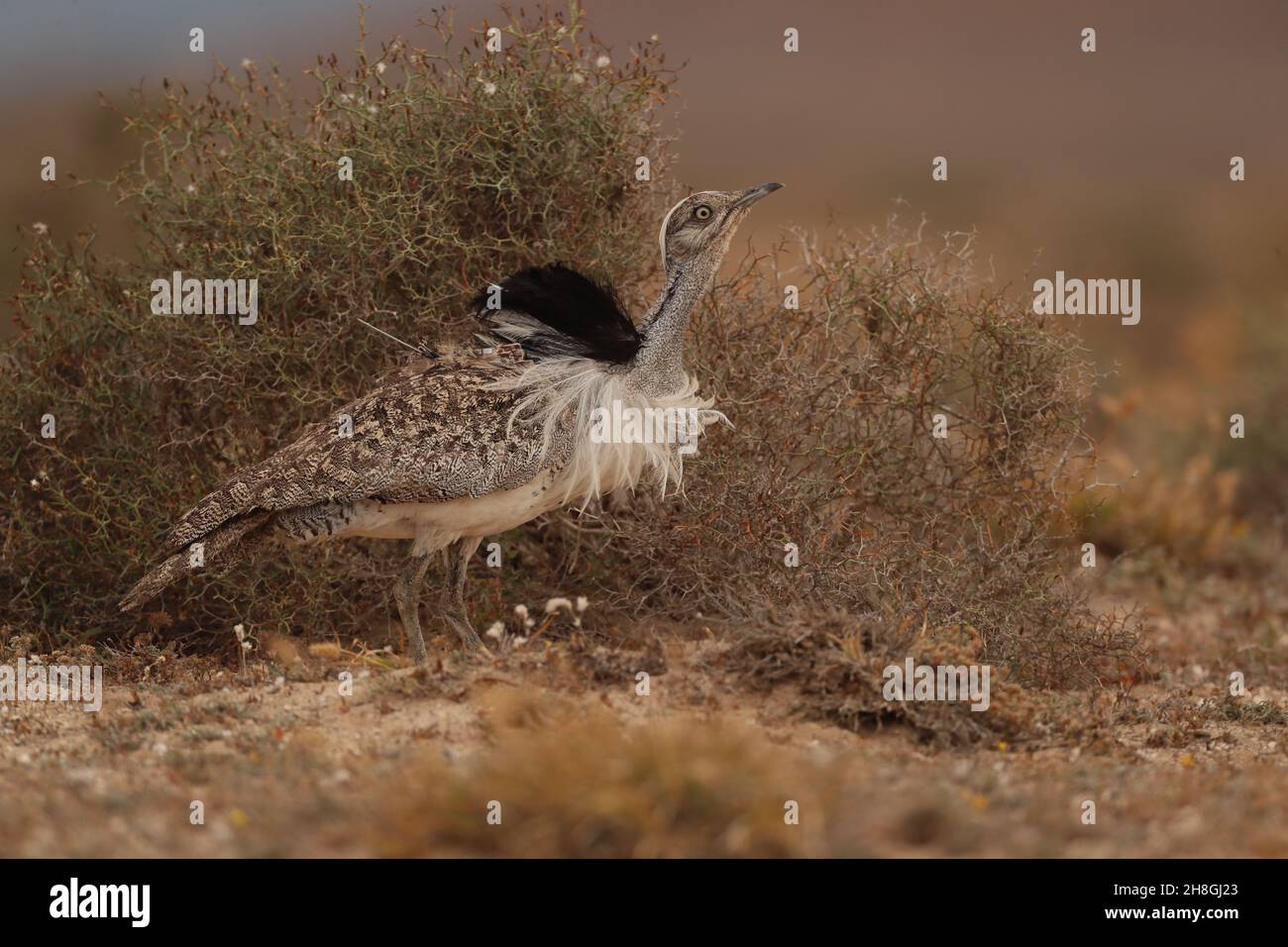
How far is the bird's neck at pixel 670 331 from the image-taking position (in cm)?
659

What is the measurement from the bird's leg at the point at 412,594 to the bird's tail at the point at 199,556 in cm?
66

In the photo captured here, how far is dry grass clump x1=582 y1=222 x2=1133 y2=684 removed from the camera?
6.95m

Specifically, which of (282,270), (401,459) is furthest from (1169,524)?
(282,270)

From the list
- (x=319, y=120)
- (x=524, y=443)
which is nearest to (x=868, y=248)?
(x=524, y=443)

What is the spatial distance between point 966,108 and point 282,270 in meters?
49.0

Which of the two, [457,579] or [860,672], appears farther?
[457,579]

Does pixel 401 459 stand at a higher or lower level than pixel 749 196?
lower

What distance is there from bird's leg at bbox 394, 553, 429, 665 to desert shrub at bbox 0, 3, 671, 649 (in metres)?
0.77

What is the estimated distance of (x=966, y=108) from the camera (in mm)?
52625

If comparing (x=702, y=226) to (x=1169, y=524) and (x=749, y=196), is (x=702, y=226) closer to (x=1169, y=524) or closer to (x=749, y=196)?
(x=749, y=196)

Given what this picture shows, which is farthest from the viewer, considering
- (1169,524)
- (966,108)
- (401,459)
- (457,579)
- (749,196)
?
(966,108)

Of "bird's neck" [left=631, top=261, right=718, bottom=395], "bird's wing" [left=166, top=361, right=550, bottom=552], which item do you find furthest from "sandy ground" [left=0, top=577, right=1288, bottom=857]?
"bird's neck" [left=631, top=261, right=718, bottom=395]

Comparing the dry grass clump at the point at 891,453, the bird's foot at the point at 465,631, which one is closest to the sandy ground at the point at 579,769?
the bird's foot at the point at 465,631
